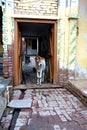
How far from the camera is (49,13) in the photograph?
8578mm

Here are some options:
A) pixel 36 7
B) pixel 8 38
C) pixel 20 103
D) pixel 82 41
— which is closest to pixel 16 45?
pixel 8 38

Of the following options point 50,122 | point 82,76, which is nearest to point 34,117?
point 50,122

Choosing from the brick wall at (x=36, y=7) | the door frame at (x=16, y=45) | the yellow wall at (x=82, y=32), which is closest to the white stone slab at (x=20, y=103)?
the door frame at (x=16, y=45)

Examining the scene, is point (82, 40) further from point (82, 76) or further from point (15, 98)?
point (15, 98)

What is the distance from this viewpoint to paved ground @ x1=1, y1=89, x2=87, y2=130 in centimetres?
488

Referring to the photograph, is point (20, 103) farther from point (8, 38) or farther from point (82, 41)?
point (82, 41)

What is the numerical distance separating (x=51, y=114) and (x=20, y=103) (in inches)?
40.6

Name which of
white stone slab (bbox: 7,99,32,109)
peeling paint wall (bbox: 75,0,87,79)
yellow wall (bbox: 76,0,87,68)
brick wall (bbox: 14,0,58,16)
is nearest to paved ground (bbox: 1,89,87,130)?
white stone slab (bbox: 7,99,32,109)

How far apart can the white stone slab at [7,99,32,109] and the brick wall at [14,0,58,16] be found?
10.1ft

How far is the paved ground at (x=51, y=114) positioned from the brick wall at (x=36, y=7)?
2.61 meters

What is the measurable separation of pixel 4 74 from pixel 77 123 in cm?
Answer: 402

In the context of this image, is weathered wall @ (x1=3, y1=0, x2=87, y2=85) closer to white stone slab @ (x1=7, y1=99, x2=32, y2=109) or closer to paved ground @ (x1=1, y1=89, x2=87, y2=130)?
paved ground @ (x1=1, y1=89, x2=87, y2=130)

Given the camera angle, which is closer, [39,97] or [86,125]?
[86,125]

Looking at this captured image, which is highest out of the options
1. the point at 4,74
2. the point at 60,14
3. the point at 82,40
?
the point at 60,14
